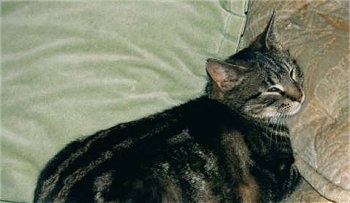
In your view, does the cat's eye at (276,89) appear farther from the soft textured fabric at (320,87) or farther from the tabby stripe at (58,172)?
the tabby stripe at (58,172)

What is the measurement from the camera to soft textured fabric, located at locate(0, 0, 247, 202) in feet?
5.57

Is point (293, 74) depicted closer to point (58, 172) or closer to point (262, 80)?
point (262, 80)

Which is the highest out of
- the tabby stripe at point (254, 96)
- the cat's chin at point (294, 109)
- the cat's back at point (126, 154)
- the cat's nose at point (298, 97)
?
the cat's nose at point (298, 97)

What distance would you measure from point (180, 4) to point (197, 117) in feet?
1.37

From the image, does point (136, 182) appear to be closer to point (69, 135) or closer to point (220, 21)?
point (69, 135)

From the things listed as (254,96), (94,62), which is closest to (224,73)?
(254,96)

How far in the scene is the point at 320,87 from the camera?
5.08ft

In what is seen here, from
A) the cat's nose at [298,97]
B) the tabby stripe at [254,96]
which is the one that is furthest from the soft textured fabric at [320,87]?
the tabby stripe at [254,96]

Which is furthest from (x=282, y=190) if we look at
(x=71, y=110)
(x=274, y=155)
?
(x=71, y=110)

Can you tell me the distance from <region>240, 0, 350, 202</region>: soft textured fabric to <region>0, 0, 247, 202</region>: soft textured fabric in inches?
8.7

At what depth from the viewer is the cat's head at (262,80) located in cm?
168

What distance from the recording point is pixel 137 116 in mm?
1751

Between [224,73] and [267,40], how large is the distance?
7.2 inches

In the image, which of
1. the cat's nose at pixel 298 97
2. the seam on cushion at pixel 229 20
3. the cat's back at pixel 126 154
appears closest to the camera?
the cat's back at pixel 126 154
